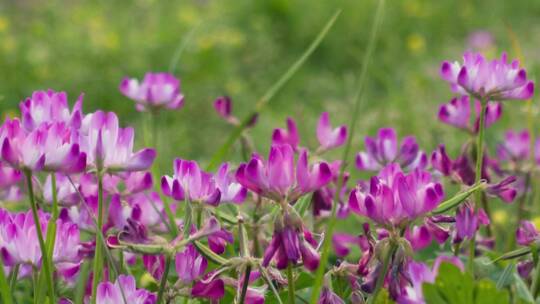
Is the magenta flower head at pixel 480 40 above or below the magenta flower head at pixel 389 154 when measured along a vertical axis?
below

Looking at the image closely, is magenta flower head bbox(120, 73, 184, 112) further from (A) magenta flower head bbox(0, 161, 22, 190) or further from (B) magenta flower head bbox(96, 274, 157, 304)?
(B) magenta flower head bbox(96, 274, 157, 304)

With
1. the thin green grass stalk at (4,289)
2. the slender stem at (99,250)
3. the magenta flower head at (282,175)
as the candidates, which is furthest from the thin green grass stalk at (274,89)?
the thin green grass stalk at (4,289)

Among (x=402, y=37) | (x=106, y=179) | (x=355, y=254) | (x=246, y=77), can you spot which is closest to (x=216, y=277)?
(x=106, y=179)

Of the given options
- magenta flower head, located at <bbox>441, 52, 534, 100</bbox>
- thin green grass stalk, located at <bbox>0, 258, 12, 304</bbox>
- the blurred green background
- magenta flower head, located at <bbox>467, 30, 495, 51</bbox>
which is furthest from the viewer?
magenta flower head, located at <bbox>467, 30, 495, 51</bbox>

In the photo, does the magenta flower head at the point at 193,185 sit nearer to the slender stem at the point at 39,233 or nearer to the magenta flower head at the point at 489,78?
the slender stem at the point at 39,233

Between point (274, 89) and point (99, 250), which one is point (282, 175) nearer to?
point (274, 89)

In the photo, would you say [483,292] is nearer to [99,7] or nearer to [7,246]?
[7,246]

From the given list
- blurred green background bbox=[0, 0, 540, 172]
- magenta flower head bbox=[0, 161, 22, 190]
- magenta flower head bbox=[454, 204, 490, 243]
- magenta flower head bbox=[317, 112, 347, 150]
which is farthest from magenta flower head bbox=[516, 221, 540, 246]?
blurred green background bbox=[0, 0, 540, 172]
